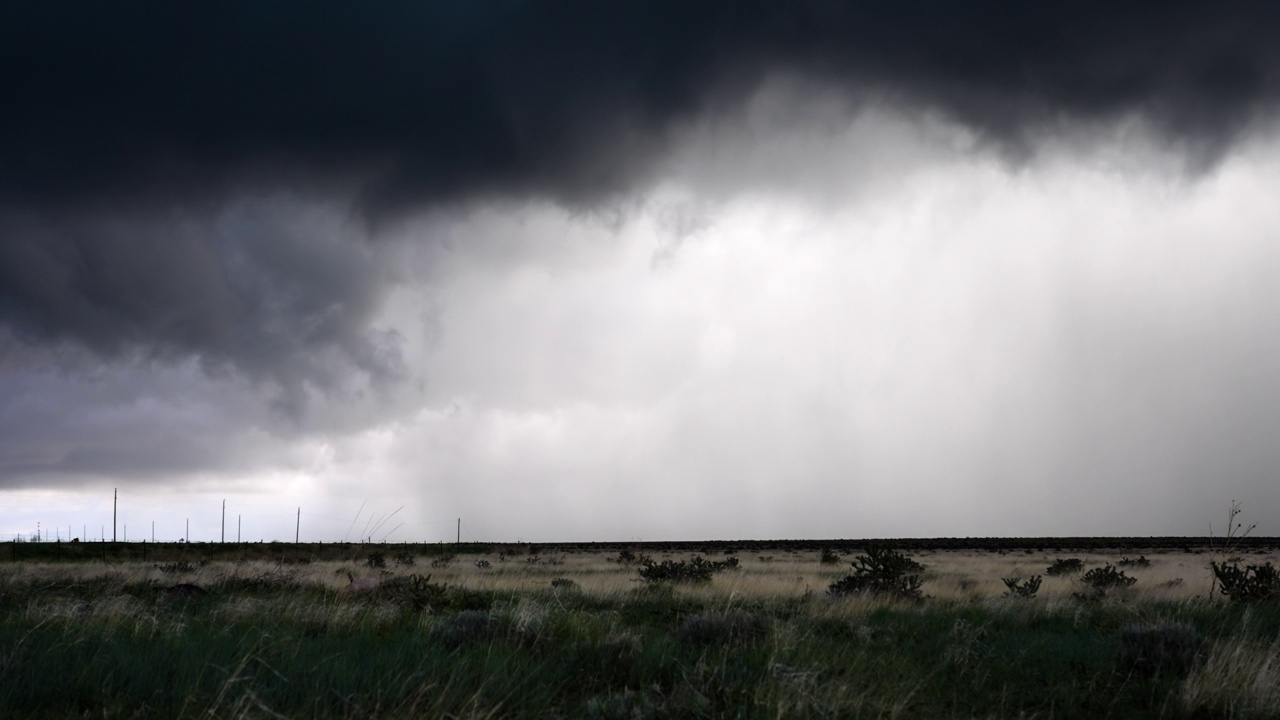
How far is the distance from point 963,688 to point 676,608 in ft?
18.0

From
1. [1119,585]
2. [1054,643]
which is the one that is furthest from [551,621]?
[1119,585]

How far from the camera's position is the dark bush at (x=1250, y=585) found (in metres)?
13.2

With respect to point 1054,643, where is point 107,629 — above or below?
above

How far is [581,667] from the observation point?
636cm

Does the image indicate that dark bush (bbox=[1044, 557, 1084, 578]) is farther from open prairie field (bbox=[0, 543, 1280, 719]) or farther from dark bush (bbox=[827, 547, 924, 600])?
open prairie field (bbox=[0, 543, 1280, 719])

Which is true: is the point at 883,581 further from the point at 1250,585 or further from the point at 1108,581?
the point at 1108,581

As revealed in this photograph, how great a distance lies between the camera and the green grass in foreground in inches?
201

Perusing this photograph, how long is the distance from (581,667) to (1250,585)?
1297cm

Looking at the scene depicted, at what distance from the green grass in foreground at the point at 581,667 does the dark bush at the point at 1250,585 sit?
383cm

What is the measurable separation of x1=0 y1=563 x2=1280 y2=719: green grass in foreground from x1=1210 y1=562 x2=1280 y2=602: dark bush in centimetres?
383

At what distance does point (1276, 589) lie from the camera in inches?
527

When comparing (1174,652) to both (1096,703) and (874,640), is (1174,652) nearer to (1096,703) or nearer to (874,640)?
(1096,703)

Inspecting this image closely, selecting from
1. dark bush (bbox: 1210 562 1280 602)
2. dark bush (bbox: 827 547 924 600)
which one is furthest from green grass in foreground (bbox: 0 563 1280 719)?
dark bush (bbox: 827 547 924 600)

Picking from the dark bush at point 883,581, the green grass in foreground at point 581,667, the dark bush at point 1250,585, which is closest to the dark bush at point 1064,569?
the dark bush at point 883,581
